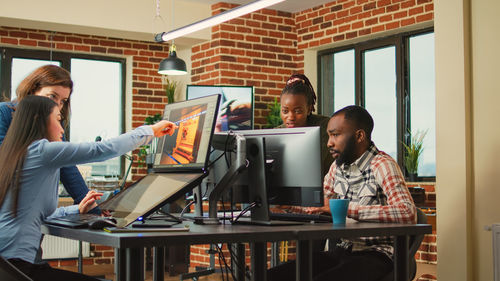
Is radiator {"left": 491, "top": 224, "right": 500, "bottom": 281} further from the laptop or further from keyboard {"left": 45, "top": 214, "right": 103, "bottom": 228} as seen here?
keyboard {"left": 45, "top": 214, "right": 103, "bottom": 228}

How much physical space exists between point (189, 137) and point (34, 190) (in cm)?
62

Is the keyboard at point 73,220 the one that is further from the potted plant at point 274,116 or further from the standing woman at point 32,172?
the potted plant at point 274,116

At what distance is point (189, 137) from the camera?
2520mm

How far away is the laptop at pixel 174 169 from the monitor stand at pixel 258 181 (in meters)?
0.21

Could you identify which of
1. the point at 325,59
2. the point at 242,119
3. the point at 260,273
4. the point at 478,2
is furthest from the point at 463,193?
the point at 325,59

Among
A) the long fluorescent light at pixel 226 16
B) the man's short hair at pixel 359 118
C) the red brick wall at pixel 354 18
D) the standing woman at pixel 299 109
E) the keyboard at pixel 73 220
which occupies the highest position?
the red brick wall at pixel 354 18

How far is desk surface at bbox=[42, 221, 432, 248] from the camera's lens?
185cm

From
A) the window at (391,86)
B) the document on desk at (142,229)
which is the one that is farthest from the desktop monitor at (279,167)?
the window at (391,86)

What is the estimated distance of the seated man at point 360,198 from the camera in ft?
8.13

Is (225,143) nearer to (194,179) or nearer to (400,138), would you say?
(194,179)

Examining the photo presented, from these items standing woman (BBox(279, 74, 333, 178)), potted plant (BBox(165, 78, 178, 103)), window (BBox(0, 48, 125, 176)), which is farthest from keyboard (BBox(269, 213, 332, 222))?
window (BBox(0, 48, 125, 176))

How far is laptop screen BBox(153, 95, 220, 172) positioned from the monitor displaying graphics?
3.91 meters

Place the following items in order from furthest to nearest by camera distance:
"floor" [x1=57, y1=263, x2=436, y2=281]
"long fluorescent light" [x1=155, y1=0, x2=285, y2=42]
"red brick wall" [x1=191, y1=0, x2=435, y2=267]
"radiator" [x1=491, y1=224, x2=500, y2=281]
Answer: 1. "red brick wall" [x1=191, y1=0, x2=435, y2=267]
2. "floor" [x1=57, y1=263, x2=436, y2=281]
3. "long fluorescent light" [x1=155, y1=0, x2=285, y2=42]
4. "radiator" [x1=491, y1=224, x2=500, y2=281]

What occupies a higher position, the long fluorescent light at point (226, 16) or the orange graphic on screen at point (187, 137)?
the long fluorescent light at point (226, 16)
